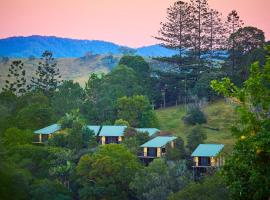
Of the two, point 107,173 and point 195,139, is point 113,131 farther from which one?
point 107,173

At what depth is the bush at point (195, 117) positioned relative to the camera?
7300 centimetres

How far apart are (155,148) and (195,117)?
49.7ft

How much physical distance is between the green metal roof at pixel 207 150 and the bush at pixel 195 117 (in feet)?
51.5

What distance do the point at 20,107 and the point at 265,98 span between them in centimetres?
6479

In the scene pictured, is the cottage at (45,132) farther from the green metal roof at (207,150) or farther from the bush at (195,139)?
the green metal roof at (207,150)

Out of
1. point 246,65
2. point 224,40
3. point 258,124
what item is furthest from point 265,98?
point 224,40

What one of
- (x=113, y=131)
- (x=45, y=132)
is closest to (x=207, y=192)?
(x=113, y=131)

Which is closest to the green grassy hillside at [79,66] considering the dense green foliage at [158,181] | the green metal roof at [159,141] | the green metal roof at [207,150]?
the green metal roof at [159,141]

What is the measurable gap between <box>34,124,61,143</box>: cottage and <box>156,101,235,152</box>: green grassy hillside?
16.5 metres

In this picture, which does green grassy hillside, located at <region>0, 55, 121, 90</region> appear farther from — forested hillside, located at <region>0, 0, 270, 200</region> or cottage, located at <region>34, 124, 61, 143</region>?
cottage, located at <region>34, 124, 61, 143</region>

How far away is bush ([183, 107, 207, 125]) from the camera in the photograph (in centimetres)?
7300

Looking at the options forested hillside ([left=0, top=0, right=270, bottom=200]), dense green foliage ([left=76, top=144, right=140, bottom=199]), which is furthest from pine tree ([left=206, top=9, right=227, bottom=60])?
dense green foliage ([left=76, top=144, right=140, bottom=199])

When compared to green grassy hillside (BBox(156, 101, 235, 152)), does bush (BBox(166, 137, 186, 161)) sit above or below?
below

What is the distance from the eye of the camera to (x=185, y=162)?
54.2m
